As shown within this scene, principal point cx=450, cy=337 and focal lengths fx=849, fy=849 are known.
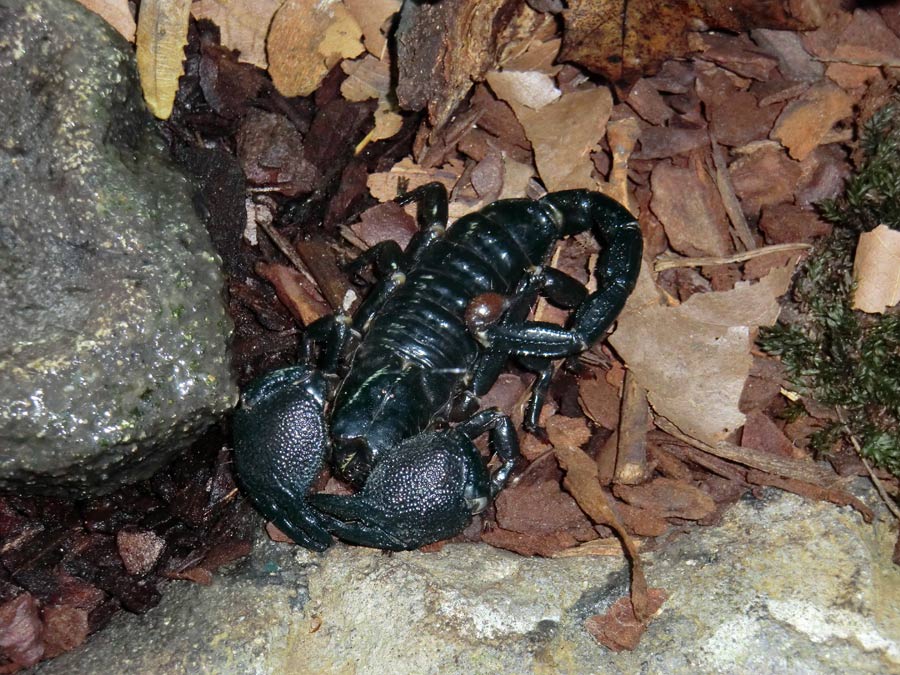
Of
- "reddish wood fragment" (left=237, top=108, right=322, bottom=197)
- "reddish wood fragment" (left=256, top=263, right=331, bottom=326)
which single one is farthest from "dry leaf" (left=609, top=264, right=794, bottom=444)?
"reddish wood fragment" (left=237, top=108, right=322, bottom=197)

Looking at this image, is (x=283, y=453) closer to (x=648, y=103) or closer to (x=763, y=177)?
(x=648, y=103)

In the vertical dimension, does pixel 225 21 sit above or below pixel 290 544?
above

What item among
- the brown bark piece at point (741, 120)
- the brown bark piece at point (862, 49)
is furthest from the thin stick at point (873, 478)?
the brown bark piece at point (862, 49)

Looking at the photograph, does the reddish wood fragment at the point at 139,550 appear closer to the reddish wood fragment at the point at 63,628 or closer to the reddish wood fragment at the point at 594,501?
the reddish wood fragment at the point at 63,628

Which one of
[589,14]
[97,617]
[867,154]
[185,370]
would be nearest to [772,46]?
[867,154]

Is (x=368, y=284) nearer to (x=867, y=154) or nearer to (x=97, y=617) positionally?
(x=97, y=617)

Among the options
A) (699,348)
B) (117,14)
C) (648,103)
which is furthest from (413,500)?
(117,14)
